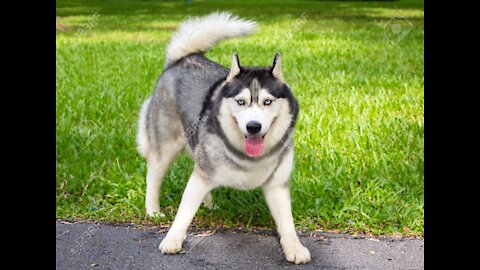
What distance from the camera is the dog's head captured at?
3289mm

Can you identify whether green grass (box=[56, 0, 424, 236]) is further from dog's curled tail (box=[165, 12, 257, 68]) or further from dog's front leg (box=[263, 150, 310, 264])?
dog's curled tail (box=[165, 12, 257, 68])

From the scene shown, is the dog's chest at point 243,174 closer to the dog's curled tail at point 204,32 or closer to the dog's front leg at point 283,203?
the dog's front leg at point 283,203

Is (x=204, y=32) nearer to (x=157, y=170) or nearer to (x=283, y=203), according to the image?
(x=157, y=170)

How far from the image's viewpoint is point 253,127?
324cm

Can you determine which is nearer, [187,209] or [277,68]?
[277,68]

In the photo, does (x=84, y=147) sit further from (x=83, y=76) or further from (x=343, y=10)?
(x=343, y=10)

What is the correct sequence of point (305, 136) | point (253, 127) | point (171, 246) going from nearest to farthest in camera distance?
point (253, 127), point (171, 246), point (305, 136)

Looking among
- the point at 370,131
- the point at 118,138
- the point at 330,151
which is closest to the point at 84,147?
the point at 118,138

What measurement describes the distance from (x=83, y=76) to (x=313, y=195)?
4523 mm

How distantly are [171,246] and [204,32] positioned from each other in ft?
4.46
